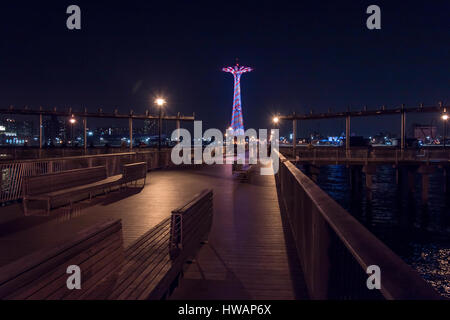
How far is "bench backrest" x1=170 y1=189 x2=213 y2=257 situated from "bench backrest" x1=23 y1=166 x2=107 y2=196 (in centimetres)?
484

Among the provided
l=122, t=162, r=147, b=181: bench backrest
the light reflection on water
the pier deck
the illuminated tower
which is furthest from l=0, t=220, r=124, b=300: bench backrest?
the illuminated tower

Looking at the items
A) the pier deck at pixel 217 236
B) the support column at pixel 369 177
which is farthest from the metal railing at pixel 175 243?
the support column at pixel 369 177

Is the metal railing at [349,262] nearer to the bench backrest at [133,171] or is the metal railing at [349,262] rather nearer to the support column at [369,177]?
the bench backrest at [133,171]

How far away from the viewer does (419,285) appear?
1.43m

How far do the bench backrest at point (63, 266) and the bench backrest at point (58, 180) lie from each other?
5.88 m

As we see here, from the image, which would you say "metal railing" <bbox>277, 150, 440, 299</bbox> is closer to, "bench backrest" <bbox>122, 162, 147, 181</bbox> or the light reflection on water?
"bench backrest" <bbox>122, 162, 147, 181</bbox>

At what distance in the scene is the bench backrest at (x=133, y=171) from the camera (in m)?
12.1

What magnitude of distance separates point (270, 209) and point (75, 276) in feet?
23.7

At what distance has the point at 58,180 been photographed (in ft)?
30.8
